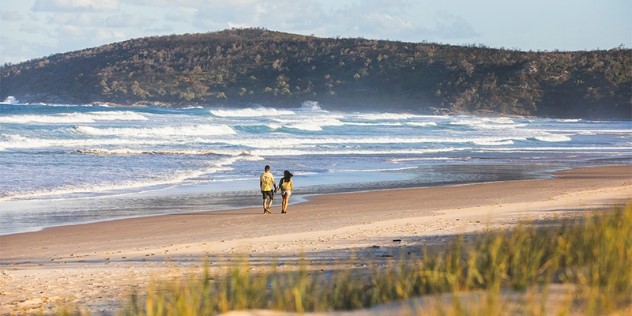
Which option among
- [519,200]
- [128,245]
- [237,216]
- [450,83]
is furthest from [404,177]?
[450,83]

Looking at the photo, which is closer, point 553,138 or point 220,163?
point 220,163

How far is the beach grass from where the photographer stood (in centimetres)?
554

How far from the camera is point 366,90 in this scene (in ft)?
366

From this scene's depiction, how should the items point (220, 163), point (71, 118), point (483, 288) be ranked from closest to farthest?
1. point (483, 288)
2. point (220, 163)
3. point (71, 118)

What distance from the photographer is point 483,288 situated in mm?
6402

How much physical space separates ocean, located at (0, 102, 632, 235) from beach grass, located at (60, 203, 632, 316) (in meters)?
9.28

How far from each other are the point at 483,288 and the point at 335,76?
110652 mm

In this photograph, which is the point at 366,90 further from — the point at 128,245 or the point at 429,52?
the point at 128,245

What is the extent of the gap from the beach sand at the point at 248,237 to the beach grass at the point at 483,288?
60cm

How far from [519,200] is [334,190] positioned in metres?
4.58

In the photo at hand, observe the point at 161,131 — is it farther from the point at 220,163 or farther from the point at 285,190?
the point at 285,190

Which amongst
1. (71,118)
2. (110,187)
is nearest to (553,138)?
(71,118)

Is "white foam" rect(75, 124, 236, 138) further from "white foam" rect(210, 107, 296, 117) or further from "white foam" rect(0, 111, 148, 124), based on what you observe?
"white foam" rect(210, 107, 296, 117)

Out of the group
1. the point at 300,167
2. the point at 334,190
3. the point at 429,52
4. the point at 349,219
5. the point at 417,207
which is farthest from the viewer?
the point at 429,52
